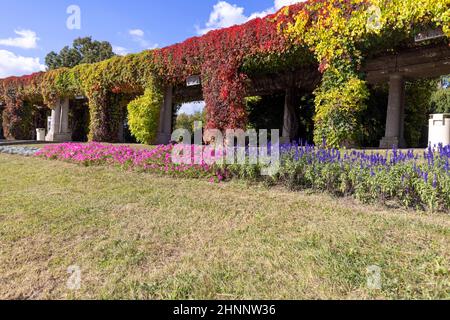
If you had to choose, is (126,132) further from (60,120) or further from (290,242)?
(290,242)

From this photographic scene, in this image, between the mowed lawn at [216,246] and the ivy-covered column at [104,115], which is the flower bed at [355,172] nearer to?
the mowed lawn at [216,246]

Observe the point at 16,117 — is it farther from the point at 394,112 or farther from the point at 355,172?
the point at 355,172

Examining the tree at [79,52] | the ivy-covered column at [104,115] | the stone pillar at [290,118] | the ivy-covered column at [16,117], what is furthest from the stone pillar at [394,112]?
the tree at [79,52]

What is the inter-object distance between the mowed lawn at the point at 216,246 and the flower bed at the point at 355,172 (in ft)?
0.85

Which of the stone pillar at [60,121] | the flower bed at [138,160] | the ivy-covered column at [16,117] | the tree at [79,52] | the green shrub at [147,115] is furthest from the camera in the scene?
the tree at [79,52]

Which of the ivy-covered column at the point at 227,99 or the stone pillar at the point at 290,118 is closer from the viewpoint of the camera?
the ivy-covered column at the point at 227,99

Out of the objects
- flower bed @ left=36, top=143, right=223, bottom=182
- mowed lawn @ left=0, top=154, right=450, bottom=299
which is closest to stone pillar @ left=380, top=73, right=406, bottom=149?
mowed lawn @ left=0, top=154, right=450, bottom=299

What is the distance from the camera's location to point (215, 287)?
6.31 ft

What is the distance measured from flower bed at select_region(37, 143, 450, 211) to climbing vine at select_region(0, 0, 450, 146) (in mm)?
2584

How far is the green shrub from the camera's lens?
10.4 meters

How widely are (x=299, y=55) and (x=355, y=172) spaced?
→ 15.5 feet

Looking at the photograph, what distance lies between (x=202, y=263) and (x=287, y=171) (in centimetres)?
256

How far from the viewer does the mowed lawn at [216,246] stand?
192 cm

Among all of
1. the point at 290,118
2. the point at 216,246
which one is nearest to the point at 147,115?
the point at 290,118
